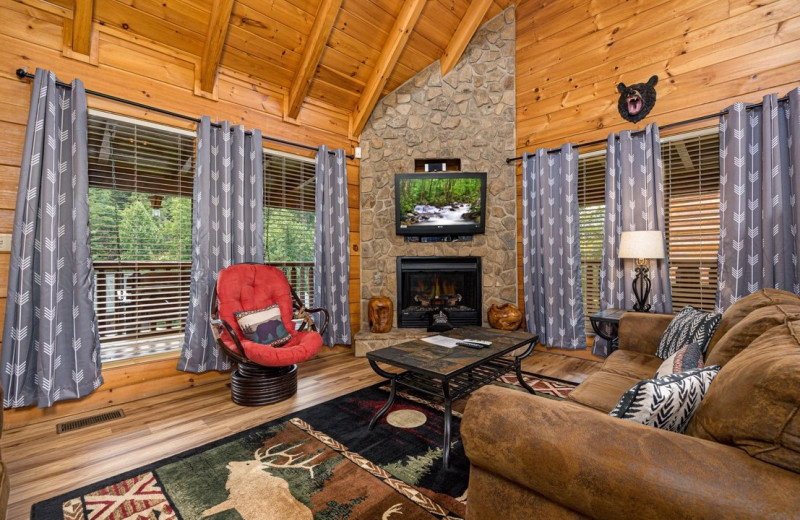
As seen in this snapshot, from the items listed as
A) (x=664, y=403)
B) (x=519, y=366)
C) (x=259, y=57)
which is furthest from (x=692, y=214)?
(x=259, y=57)

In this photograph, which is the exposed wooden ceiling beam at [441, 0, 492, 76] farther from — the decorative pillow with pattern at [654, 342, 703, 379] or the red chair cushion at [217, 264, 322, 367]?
the decorative pillow with pattern at [654, 342, 703, 379]

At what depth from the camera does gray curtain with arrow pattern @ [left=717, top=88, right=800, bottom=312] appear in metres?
2.73

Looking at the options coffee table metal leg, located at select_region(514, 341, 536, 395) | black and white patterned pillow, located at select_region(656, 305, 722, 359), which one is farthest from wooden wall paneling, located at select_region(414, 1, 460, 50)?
black and white patterned pillow, located at select_region(656, 305, 722, 359)

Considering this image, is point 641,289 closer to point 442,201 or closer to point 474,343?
point 474,343

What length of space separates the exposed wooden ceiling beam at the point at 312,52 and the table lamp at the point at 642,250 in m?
3.21

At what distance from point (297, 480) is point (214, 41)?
10.9 ft

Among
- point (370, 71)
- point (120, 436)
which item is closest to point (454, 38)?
point (370, 71)

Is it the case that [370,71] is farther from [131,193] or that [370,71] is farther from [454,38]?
[131,193]

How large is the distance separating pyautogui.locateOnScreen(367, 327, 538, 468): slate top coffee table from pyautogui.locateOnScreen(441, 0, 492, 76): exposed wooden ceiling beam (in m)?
3.33

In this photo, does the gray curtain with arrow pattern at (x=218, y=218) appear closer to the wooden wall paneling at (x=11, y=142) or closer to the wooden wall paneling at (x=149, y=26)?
the wooden wall paneling at (x=149, y=26)

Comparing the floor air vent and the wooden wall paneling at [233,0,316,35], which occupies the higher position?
the wooden wall paneling at [233,0,316,35]

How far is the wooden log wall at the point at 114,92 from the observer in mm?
2406

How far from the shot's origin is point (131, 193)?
2.90 meters

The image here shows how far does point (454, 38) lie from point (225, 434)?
460cm
